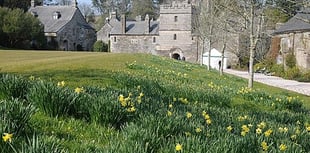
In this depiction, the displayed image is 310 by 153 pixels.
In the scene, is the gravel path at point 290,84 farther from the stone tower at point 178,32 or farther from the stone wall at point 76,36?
the stone wall at point 76,36

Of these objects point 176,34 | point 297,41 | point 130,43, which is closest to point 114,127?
point 297,41

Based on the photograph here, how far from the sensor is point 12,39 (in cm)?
5616

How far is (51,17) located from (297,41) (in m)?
42.0

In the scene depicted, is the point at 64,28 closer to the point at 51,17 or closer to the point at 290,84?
the point at 51,17

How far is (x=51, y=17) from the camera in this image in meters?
68.2

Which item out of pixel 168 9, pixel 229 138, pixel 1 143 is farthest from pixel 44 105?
pixel 168 9

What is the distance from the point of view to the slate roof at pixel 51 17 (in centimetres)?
6556

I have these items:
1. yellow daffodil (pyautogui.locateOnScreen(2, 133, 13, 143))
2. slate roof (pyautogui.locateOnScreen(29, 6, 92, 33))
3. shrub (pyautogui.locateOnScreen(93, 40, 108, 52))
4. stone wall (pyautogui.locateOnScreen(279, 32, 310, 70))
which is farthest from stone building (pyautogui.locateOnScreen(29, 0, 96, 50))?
yellow daffodil (pyautogui.locateOnScreen(2, 133, 13, 143))

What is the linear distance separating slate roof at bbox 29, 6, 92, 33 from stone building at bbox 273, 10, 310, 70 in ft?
115

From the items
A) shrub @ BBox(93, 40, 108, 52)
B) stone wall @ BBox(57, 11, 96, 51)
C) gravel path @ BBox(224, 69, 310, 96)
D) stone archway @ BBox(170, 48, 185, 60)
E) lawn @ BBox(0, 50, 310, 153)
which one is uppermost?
stone wall @ BBox(57, 11, 96, 51)

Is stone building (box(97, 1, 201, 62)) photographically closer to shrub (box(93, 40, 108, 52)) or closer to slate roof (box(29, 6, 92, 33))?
shrub (box(93, 40, 108, 52))

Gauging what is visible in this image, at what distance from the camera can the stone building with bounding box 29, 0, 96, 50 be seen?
6462 centimetres

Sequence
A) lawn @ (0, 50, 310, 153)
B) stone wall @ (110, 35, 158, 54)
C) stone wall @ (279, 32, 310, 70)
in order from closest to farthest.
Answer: lawn @ (0, 50, 310, 153), stone wall @ (279, 32, 310, 70), stone wall @ (110, 35, 158, 54)

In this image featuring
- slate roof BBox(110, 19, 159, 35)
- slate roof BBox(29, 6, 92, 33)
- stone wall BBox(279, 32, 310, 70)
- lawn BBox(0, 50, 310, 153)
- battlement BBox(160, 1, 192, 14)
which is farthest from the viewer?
slate roof BBox(110, 19, 159, 35)
